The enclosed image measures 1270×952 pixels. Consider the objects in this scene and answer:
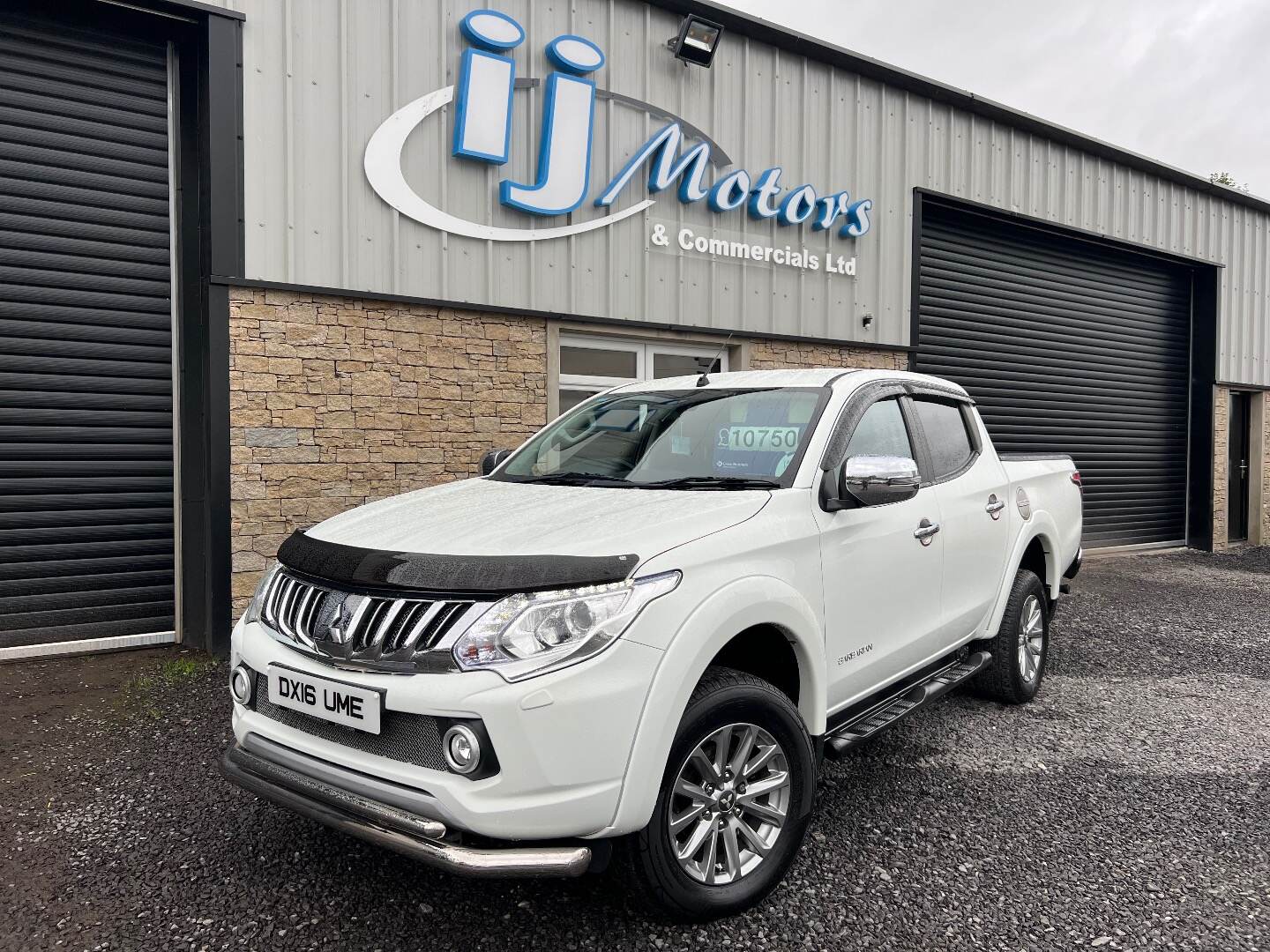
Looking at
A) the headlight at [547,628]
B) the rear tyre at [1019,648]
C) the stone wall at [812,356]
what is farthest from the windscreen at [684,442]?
the stone wall at [812,356]

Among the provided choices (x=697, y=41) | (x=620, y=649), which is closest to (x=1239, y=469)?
(x=697, y=41)

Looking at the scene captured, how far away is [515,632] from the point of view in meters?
2.21

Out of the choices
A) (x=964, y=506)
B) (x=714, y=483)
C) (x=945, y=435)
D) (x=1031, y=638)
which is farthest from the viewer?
(x=1031, y=638)

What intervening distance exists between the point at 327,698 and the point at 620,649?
846mm

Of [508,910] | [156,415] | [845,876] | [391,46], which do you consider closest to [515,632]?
[508,910]

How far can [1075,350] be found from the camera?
11844 mm

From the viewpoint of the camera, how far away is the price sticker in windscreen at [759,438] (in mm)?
3191

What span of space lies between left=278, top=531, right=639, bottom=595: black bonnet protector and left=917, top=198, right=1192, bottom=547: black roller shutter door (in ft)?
27.9

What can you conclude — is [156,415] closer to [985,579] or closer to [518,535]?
[518,535]

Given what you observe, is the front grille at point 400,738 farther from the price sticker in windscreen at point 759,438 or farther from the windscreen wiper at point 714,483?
the price sticker in windscreen at point 759,438

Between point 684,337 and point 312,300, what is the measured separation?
11.1ft

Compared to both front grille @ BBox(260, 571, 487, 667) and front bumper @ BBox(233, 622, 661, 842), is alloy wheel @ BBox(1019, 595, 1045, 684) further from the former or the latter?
front grille @ BBox(260, 571, 487, 667)

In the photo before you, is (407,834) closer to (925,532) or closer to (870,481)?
(870,481)

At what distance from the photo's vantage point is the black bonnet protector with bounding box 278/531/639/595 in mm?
2236
